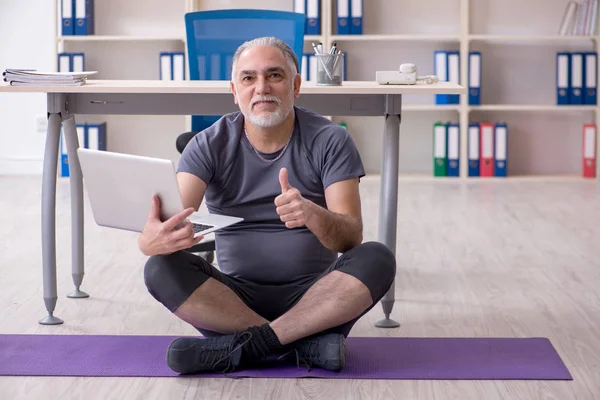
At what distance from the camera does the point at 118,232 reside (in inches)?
173

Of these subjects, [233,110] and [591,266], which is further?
[591,266]

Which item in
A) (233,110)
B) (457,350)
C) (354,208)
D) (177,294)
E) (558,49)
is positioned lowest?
(457,350)

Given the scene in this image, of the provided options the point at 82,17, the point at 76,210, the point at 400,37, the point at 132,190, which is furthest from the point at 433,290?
the point at 82,17

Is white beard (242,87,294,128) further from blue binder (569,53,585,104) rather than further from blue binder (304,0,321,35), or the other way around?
blue binder (569,53,585,104)

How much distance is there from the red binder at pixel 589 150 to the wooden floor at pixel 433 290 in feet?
1.95

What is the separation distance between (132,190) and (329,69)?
0.86 metres

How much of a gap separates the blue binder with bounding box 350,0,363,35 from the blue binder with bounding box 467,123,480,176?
0.85 metres

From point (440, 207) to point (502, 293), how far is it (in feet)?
5.56

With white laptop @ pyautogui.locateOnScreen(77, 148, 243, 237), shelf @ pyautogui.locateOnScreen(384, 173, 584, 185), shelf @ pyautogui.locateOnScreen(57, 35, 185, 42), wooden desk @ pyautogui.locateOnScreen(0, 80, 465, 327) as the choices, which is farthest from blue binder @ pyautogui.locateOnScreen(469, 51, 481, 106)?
white laptop @ pyautogui.locateOnScreen(77, 148, 243, 237)

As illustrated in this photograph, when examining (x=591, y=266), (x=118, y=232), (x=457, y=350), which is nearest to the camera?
(x=457, y=350)

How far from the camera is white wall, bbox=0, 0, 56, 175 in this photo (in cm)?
598

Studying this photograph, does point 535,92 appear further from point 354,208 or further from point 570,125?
point 354,208

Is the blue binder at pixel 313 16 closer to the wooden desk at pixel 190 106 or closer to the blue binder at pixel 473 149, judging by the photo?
the blue binder at pixel 473 149

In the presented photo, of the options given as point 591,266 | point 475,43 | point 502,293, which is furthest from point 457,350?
point 475,43
